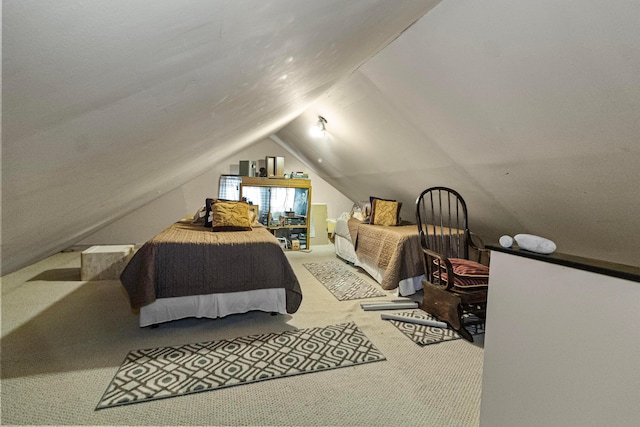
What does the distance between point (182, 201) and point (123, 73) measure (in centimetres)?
499

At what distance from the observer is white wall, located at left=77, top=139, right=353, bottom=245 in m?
4.79

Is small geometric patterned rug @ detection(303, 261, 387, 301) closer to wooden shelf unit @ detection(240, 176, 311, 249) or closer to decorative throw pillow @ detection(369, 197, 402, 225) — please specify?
decorative throw pillow @ detection(369, 197, 402, 225)

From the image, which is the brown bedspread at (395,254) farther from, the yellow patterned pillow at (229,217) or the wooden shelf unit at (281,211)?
the wooden shelf unit at (281,211)

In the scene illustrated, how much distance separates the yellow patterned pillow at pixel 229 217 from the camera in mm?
3066

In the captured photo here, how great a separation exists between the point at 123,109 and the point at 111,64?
25 centimetres

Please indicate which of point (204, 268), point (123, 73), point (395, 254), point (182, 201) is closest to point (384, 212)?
point (395, 254)

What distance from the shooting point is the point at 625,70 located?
1249 mm

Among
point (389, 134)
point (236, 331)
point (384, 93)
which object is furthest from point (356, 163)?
point (236, 331)

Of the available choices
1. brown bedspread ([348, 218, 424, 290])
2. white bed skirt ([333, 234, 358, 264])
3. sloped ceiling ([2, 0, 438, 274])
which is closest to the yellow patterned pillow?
brown bedspread ([348, 218, 424, 290])

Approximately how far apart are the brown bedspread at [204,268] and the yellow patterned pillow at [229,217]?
0.44 m

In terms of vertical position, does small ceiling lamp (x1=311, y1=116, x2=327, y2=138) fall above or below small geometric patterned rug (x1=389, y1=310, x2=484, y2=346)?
above

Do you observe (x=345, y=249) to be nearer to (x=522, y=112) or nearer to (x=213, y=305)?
(x=213, y=305)

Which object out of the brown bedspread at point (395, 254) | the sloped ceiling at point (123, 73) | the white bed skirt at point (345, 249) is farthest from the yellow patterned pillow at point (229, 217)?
the white bed skirt at point (345, 249)

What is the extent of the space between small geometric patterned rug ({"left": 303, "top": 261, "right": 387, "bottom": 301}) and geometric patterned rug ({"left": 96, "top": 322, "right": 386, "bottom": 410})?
86 cm
